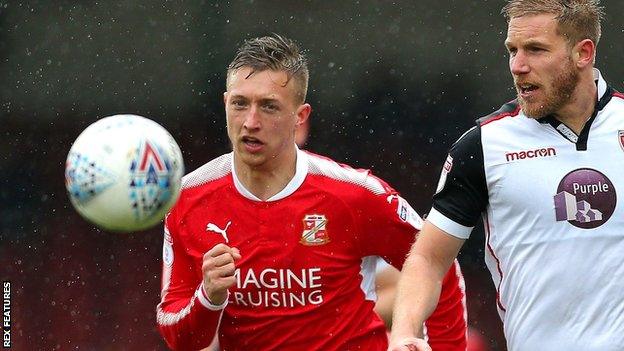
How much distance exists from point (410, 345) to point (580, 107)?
1093 millimetres

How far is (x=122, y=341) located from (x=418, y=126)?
2220 mm

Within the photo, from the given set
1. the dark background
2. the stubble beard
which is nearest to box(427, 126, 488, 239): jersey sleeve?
the stubble beard

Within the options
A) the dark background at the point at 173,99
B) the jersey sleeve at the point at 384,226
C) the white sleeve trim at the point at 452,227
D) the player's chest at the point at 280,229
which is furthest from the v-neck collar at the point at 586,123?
the dark background at the point at 173,99

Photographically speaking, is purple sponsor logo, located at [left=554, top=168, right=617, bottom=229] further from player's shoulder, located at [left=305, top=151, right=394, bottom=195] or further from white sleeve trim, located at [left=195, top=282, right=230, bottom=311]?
white sleeve trim, located at [left=195, top=282, right=230, bottom=311]

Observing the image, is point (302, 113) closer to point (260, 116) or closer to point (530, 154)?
point (260, 116)

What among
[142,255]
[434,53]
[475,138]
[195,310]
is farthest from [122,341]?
[475,138]

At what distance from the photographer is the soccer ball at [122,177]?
4066mm

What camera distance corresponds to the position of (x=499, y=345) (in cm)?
716

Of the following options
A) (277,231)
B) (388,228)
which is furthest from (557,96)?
(277,231)

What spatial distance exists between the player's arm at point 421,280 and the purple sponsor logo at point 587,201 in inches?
14.6

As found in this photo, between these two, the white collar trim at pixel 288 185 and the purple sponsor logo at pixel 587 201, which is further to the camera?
the white collar trim at pixel 288 185

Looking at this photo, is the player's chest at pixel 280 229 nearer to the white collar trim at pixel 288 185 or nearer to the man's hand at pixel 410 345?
the white collar trim at pixel 288 185

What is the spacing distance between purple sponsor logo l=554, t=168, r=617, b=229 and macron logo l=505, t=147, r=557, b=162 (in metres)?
0.13

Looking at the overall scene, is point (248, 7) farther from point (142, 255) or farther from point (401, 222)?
point (401, 222)
